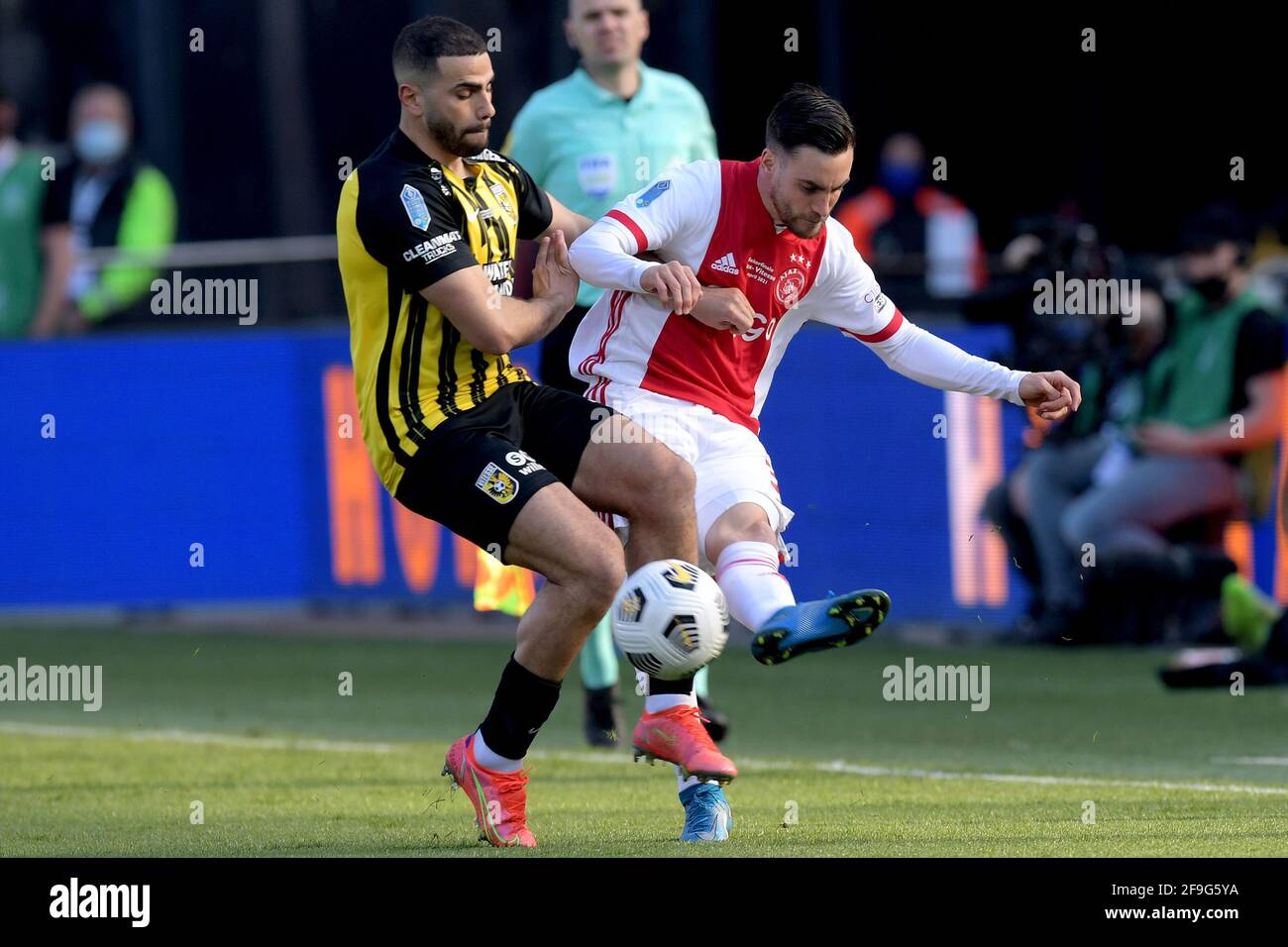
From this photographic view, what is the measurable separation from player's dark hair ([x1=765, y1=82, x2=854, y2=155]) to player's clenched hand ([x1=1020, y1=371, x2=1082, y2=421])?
0.87 meters

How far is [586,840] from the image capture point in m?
6.95

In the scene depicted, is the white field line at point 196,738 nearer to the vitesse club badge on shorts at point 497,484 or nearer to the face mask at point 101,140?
the vitesse club badge on shorts at point 497,484

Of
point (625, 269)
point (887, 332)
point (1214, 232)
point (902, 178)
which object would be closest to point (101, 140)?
point (902, 178)

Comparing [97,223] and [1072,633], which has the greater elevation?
[97,223]

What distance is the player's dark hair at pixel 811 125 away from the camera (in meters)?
6.70

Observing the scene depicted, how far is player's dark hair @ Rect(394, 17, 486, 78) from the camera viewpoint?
6.82 meters

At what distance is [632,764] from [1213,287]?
15.5 ft

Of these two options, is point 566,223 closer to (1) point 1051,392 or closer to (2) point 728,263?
(2) point 728,263

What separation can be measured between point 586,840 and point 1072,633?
20.2 ft

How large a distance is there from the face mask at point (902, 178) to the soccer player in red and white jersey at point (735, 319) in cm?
1004

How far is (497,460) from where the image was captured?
664 centimetres
